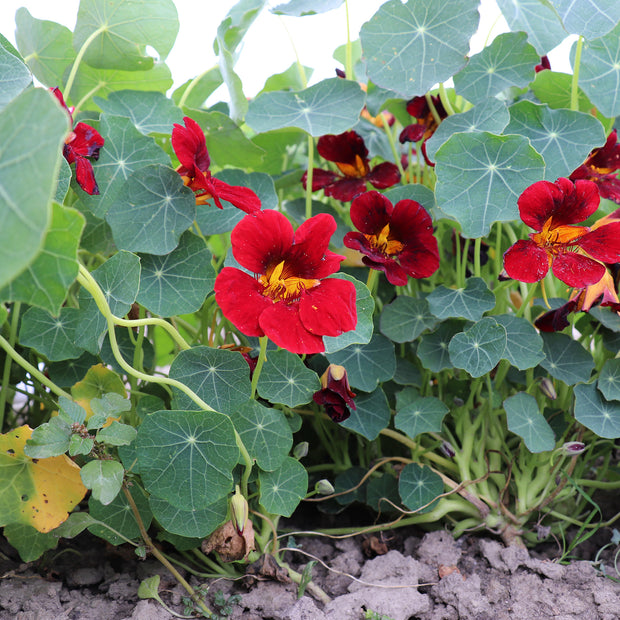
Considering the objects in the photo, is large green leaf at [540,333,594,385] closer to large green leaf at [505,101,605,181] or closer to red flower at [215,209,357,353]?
large green leaf at [505,101,605,181]

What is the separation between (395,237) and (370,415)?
0.35 metres

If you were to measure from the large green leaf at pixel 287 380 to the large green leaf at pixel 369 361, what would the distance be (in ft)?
0.40

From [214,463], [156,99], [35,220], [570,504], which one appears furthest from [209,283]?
[570,504]

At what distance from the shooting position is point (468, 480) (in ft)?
3.72

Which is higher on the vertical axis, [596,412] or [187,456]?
[187,456]

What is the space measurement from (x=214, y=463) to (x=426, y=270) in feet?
1.62

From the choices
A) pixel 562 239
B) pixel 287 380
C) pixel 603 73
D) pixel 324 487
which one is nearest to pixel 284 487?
pixel 324 487

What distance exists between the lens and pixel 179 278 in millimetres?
1050

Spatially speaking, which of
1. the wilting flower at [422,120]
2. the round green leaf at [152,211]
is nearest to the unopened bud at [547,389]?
the wilting flower at [422,120]

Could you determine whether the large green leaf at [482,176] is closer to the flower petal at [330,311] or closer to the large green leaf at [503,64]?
the large green leaf at [503,64]

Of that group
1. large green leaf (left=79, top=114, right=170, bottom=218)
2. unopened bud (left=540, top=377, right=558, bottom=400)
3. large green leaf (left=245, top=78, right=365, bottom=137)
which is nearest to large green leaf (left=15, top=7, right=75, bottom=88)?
large green leaf (left=79, top=114, right=170, bottom=218)

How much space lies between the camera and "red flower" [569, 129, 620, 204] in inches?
43.8

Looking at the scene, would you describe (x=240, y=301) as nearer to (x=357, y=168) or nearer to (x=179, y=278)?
(x=179, y=278)

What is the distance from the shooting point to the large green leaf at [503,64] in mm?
1153
